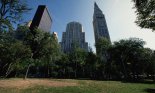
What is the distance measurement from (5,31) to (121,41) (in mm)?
64138

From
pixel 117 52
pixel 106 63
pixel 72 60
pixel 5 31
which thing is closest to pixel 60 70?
pixel 72 60

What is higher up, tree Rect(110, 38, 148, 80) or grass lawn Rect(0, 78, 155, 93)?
tree Rect(110, 38, 148, 80)

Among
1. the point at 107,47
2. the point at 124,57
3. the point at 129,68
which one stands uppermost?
the point at 107,47

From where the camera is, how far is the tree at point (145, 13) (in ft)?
63.1

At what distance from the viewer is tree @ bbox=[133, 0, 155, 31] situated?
19.2 metres

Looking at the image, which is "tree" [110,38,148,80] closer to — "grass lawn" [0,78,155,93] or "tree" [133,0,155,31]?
"grass lawn" [0,78,155,93]

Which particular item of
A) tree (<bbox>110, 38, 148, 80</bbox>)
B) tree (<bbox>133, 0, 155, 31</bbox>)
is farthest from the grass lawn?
tree (<bbox>110, 38, 148, 80</bbox>)

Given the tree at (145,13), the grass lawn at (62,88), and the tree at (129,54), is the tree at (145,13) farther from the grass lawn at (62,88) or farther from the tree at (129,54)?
the tree at (129,54)

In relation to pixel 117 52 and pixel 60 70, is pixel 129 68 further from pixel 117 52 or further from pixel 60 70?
pixel 60 70

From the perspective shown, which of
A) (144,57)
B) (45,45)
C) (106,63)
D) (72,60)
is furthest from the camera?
(72,60)

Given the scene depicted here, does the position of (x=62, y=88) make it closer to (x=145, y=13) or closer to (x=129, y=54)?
(x=145, y=13)

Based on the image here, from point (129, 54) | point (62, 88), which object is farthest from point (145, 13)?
point (129, 54)

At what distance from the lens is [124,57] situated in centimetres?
7788

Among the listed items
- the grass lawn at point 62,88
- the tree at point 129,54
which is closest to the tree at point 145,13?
the grass lawn at point 62,88
